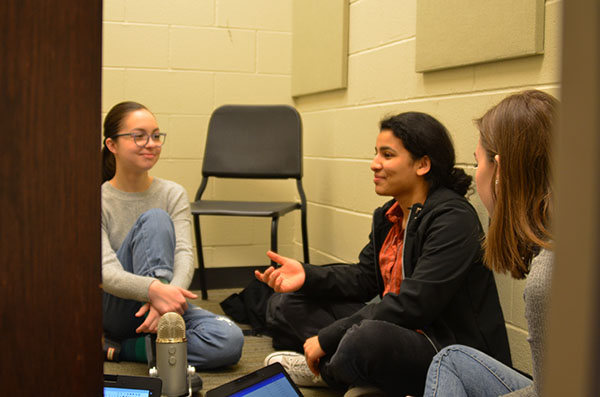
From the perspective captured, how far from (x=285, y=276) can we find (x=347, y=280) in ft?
0.74

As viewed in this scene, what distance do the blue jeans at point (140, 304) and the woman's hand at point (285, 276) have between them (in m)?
0.32

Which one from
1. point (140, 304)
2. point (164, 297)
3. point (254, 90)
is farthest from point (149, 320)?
point (254, 90)

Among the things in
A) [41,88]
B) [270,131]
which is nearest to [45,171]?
[41,88]

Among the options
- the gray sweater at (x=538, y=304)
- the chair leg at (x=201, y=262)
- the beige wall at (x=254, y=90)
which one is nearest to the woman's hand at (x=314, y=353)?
the gray sweater at (x=538, y=304)

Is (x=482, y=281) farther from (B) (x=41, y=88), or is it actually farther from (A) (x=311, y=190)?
(A) (x=311, y=190)

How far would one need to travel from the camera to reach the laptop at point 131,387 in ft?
4.76

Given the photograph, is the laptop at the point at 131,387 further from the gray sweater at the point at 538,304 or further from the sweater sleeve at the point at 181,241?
the gray sweater at the point at 538,304

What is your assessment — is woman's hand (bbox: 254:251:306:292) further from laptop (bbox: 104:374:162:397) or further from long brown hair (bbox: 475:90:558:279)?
long brown hair (bbox: 475:90:558:279)

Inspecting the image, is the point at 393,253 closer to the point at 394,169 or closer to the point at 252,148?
the point at 394,169

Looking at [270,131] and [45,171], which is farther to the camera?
[270,131]

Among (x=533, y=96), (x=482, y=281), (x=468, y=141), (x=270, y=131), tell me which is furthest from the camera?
(x=270, y=131)

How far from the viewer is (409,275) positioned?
189 cm

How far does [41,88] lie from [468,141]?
1942 mm

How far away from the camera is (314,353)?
1889 millimetres
